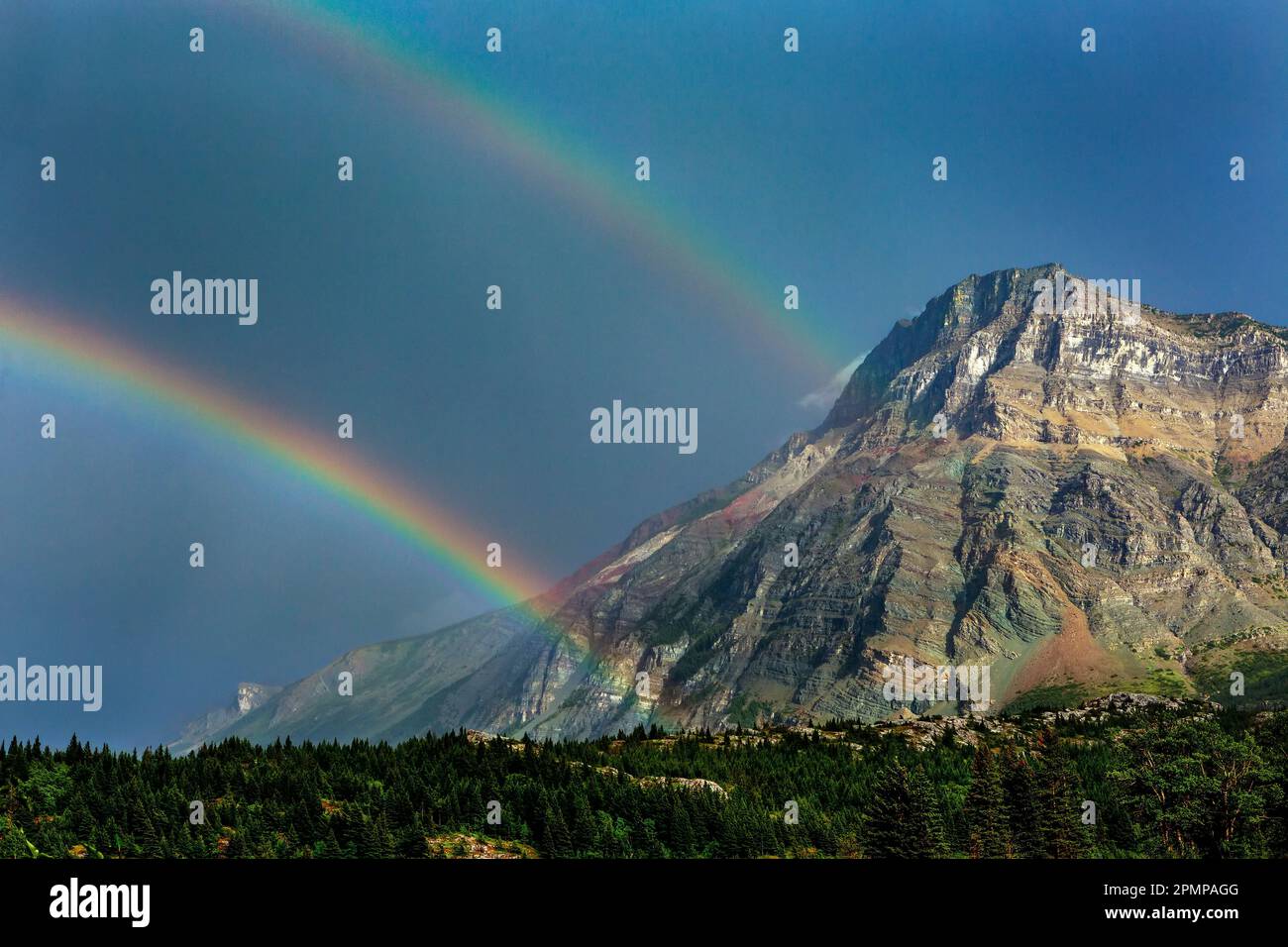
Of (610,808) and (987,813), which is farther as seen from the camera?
(610,808)
